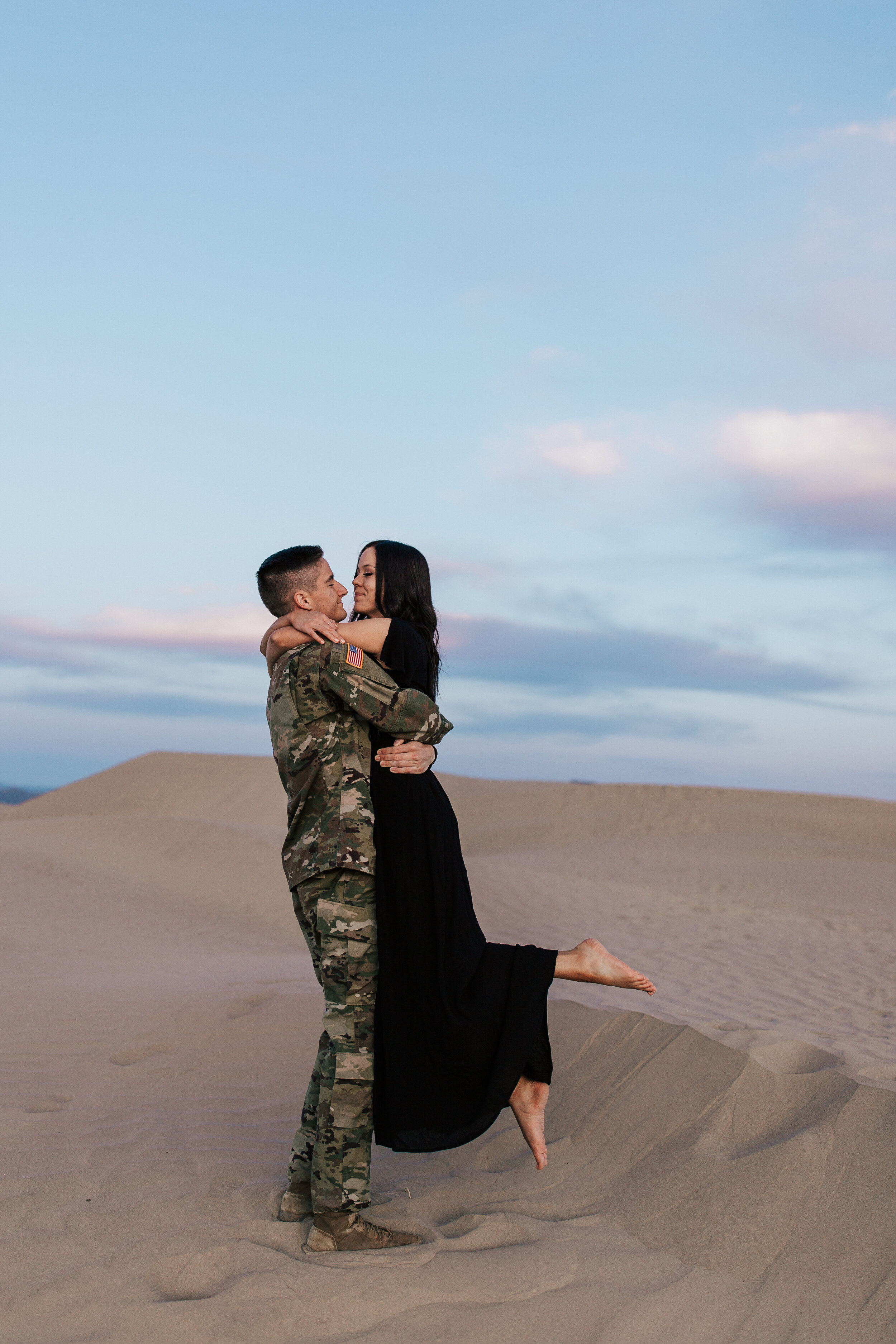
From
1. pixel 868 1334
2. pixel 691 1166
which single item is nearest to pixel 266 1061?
pixel 691 1166

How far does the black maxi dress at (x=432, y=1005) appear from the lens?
3473 mm

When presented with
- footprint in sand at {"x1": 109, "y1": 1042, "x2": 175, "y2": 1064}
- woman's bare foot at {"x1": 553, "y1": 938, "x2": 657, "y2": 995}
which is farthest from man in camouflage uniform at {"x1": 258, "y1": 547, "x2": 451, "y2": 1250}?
footprint in sand at {"x1": 109, "y1": 1042, "x2": 175, "y2": 1064}

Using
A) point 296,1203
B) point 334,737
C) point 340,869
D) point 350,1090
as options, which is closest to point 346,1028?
point 350,1090

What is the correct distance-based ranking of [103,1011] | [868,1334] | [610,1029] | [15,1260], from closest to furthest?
[868,1334] < [15,1260] < [610,1029] < [103,1011]

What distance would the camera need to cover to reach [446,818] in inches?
141

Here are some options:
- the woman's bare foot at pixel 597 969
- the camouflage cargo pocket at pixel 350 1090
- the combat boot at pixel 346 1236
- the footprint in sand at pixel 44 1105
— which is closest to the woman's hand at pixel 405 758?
the woman's bare foot at pixel 597 969

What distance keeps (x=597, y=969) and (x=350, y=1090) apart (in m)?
0.98

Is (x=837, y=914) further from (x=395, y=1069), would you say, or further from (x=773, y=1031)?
(x=395, y=1069)

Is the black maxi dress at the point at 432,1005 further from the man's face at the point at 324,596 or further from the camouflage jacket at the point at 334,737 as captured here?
the man's face at the point at 324,596

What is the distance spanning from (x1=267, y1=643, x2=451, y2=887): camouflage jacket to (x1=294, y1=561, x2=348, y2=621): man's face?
20 centimetres

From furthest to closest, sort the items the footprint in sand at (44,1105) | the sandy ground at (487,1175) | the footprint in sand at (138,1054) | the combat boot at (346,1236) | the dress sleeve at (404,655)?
the footprint in sand at (138,1054), the footprint in sand at (44,1105), the dress sleeve at (404,655), the combat boot at (346,1236), the sandy ground at (487,1175)

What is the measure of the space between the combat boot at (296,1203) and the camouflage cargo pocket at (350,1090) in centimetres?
42

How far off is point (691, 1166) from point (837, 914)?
11570 millimetres

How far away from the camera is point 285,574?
12.2 ft
